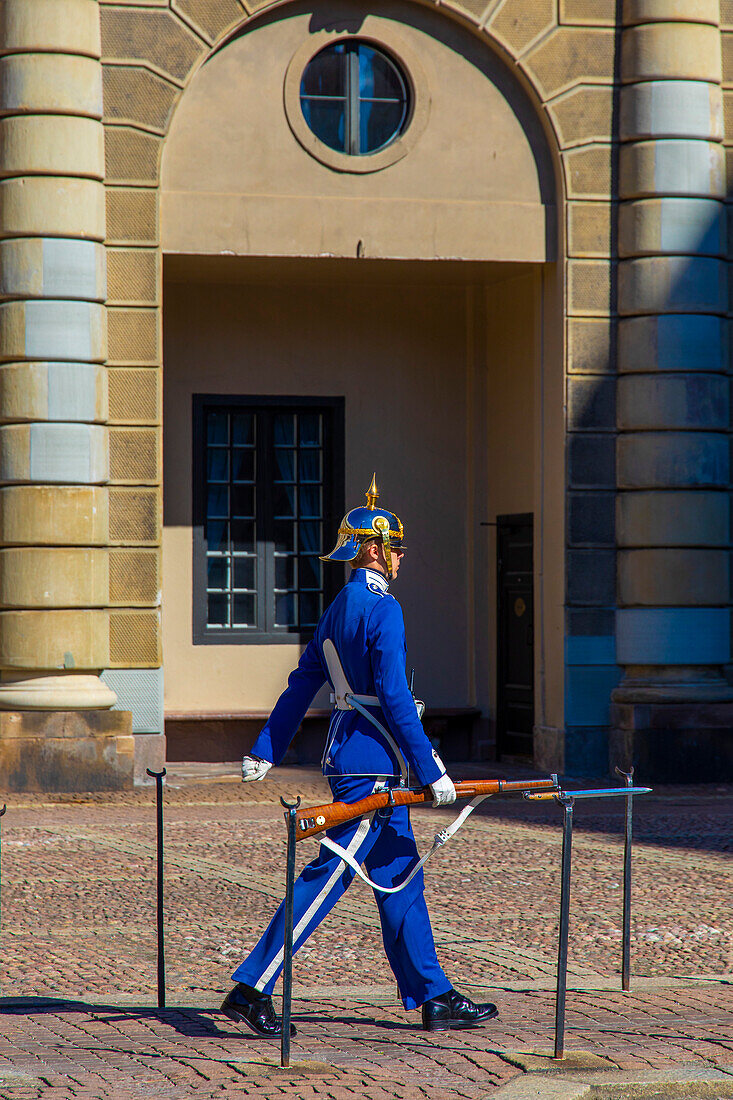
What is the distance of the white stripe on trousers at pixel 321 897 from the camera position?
215 inches

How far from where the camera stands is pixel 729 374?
44.7 feet

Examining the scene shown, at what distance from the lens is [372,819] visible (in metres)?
5.61

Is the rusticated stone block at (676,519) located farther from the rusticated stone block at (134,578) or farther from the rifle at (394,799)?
the rifle at (394,799)

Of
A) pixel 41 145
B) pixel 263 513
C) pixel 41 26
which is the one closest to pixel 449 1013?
pixel 41 145

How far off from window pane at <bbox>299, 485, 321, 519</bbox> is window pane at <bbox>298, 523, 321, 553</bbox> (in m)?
0.09

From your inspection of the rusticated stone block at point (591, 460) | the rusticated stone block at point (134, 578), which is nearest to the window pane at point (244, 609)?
the rusticated stone block at point (134, 578)

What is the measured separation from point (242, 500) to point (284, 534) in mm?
544

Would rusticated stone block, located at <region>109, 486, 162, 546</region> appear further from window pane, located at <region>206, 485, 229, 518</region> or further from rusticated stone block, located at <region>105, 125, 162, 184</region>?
rusticated stone block, located at <region>105, 125, 162, 184</region>

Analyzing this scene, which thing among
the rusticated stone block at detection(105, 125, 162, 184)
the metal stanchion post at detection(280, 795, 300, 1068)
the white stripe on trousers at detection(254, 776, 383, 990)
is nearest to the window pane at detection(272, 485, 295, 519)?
the rusticated stone block at detection(105, 125, 162, 184)

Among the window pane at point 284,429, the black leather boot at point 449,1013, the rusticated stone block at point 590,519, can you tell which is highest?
the window pane at point 284,429

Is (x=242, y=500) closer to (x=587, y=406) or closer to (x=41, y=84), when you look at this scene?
(x=587, y=406)

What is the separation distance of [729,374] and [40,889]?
7.94 m

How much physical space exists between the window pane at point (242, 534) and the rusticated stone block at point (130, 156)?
3.73m

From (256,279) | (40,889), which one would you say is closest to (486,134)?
(256,279)
